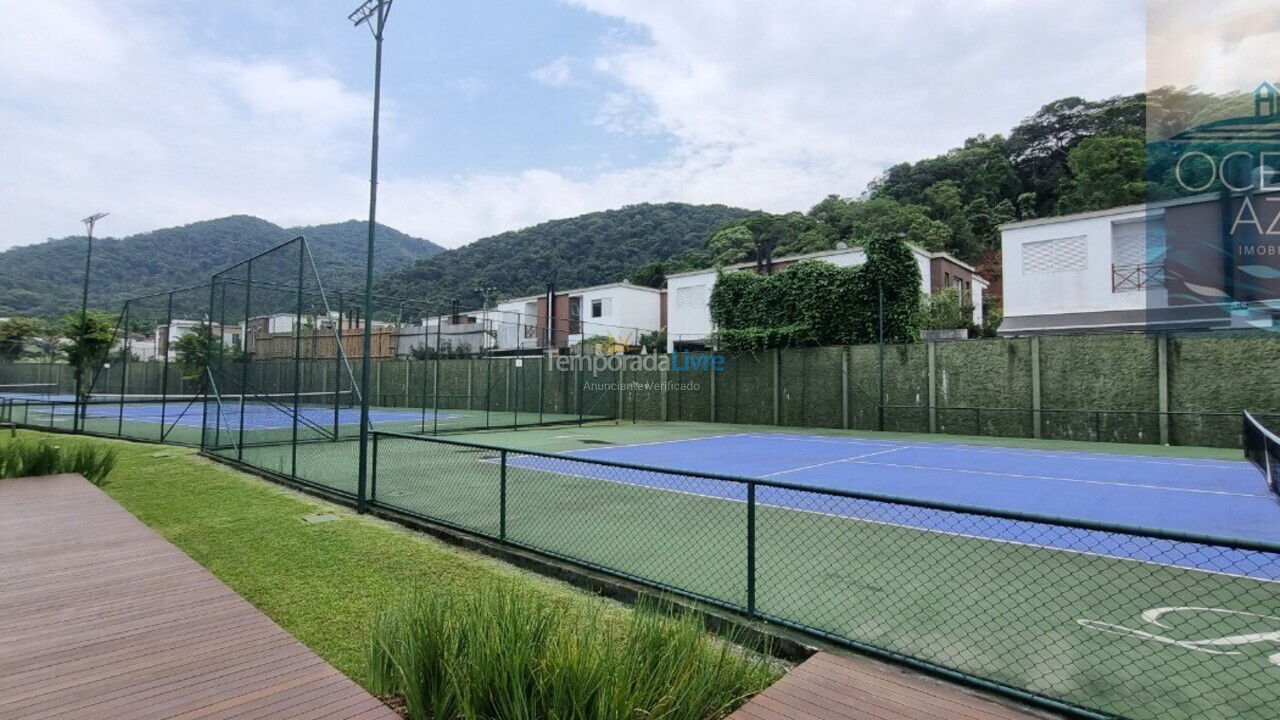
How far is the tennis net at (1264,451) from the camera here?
309 inches

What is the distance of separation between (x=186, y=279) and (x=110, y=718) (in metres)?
68.9

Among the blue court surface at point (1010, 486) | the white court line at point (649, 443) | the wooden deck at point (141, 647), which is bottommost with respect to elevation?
the white court line at point (649, 443)

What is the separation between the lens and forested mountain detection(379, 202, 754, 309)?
63.8 meters

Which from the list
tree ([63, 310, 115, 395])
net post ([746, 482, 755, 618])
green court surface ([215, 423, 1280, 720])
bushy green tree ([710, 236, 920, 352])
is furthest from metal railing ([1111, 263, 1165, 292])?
tree ([63, 310, 115, 395])

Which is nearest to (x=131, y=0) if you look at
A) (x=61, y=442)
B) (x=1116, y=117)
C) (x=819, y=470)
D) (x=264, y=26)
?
(x=264, y=26)

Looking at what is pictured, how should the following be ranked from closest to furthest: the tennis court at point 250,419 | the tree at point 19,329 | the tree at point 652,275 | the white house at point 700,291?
the tennis court at point 250,419 < the white house at point 700,291 < the tree at point 19,329 < the tree at point 652,275

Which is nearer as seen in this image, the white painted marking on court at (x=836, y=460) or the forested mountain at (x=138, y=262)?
the white painted marking on court at (x=836, y=460)

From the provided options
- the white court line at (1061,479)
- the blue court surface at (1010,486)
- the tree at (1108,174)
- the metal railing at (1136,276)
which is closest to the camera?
the blue court surface at (1010,486)

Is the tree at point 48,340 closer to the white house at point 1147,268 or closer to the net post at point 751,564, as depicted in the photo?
the net post at point 751,564

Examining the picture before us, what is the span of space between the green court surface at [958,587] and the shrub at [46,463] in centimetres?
338

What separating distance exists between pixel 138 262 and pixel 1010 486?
74.1 m

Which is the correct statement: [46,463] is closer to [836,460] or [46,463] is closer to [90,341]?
[836,460]

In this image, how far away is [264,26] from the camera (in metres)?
12.2

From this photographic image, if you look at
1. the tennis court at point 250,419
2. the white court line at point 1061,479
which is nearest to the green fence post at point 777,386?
the tennis court at point 250,419
